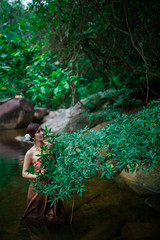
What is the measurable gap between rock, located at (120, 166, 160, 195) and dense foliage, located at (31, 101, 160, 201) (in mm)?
1772

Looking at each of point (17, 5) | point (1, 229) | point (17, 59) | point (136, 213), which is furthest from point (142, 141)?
point (17, 5)

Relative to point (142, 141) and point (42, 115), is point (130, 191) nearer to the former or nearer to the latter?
point (142, 141)

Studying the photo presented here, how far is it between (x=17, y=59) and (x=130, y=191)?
394 centimetres

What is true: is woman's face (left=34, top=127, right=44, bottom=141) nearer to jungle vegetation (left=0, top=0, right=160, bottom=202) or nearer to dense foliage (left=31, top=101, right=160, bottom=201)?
jungle vegetation (left=0, top=0, right=160, bottom=202)

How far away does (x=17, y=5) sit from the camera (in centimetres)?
653

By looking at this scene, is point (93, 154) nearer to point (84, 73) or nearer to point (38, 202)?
point (38, 202)

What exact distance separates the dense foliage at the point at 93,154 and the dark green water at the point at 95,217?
0.71m

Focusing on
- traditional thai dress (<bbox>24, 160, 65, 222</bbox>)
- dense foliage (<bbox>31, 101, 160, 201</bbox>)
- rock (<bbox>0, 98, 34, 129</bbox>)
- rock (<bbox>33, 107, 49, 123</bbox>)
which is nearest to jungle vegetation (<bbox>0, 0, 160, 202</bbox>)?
dense foliage (<bbox>31, 101, 160, 201</bbox>)

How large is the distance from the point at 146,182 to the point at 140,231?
1.57m

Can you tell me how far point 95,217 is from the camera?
321 cm

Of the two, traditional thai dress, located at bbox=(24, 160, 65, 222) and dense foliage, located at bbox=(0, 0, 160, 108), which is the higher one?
dense foliage, located at bbox=(0, 0, 160, 108)

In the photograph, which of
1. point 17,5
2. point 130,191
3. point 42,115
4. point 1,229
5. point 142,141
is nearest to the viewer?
point 142,141

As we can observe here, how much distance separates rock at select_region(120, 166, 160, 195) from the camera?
4.03m

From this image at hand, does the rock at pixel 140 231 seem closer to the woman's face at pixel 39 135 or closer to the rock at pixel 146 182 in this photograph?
the rock at pixel 146 182
